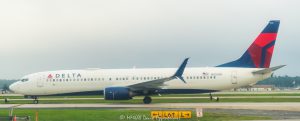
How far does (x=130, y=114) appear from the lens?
1123 inches

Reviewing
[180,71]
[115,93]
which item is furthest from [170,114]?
[115,93]

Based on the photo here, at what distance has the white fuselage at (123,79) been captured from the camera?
139 ft

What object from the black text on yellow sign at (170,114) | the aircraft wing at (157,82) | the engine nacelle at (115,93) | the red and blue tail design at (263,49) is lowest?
the black text on yellow sign at (170,114)

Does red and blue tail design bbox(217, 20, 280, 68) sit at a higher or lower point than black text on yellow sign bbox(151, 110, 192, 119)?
higher

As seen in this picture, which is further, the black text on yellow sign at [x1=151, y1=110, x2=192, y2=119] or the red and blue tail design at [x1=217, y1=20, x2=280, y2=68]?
the red and blue tail design at [x1=217, y1=20, x2=280, y2=68]

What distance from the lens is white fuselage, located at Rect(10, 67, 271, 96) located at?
42219 mm

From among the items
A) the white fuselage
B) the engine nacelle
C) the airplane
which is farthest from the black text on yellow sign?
the white fuselage

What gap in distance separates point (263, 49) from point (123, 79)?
43.9ft

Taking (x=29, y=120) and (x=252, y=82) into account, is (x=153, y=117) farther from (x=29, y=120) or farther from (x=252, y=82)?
(x=252, y=82)

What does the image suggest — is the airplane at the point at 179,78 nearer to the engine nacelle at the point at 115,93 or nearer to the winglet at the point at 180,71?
the engine nacelle at the point at 115,93

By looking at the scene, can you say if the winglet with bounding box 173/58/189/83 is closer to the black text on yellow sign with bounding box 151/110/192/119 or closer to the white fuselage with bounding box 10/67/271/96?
the white fuselage with bounding box 10/67/271/96

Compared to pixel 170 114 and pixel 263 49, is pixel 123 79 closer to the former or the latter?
pixel 263 49

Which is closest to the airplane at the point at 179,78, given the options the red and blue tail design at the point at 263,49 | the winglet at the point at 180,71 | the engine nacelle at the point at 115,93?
the red and blue tail design at the point at 263,49

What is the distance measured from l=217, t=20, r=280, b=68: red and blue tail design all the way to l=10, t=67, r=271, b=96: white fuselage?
0.75 meters
